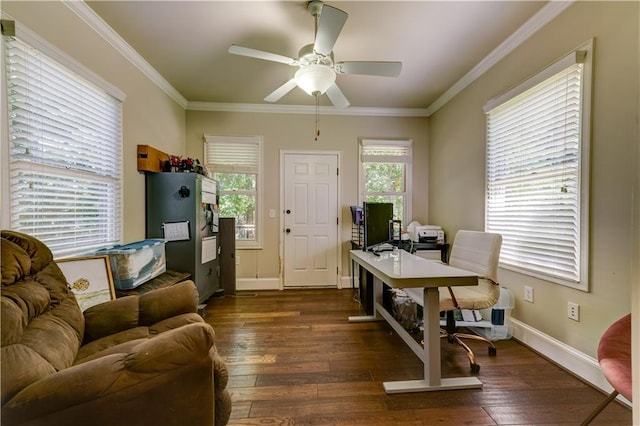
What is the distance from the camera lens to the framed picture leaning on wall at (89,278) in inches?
70.5

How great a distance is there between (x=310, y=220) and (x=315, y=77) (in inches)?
87.8

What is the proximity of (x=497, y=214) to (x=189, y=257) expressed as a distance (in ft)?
10.2

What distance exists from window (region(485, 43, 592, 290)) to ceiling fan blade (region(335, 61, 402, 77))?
1.12 metres

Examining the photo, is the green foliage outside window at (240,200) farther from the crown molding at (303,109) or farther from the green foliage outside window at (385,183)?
the green foliage outside window at (385,183)

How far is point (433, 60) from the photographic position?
272cm

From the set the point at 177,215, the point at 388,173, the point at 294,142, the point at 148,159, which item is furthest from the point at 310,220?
A: the point at 148,159

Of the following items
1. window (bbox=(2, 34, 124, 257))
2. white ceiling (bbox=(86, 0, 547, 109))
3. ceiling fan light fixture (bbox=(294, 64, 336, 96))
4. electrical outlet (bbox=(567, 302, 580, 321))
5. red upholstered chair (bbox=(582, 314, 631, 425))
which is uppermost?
white ceiling (bbox=(86, 0, 547, 109))

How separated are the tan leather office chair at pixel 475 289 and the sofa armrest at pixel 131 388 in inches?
61.1

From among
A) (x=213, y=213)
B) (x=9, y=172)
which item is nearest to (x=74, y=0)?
(x=9, y=172)

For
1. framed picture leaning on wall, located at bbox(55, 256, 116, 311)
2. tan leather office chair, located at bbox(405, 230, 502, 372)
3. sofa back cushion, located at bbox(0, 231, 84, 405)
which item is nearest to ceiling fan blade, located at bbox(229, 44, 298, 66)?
sofa back cushion, located at bbox(0, 231, 84, 405)

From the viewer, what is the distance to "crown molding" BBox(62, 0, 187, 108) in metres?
1.94

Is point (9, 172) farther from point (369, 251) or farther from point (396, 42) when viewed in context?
point (396, 42)

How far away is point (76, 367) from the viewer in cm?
91

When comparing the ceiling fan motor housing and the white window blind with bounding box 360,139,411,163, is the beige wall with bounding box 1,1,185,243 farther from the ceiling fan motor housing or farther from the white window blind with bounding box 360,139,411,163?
the white window blind with bounding box 360,139,411,163
